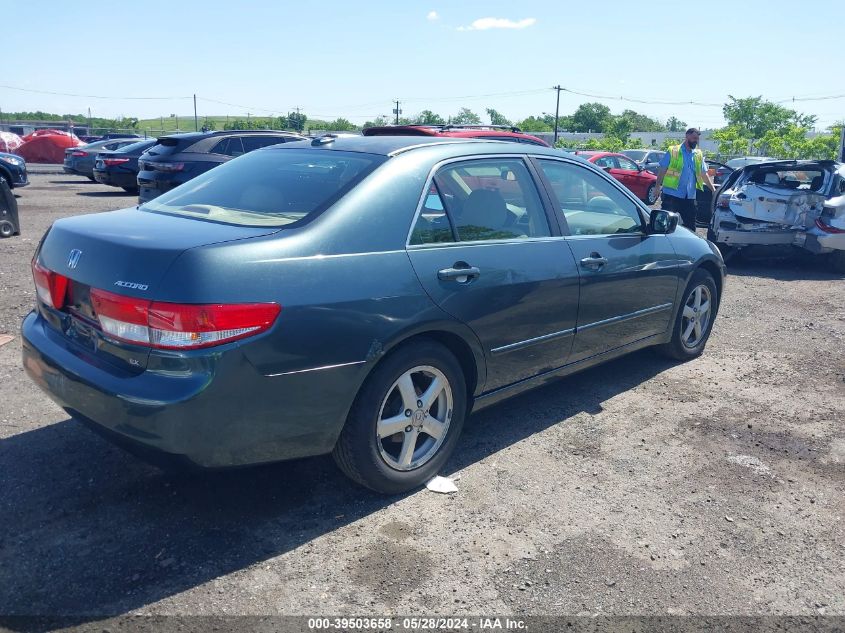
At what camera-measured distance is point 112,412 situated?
296 centimetres

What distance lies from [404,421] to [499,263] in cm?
100

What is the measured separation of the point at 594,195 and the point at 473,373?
1.79m

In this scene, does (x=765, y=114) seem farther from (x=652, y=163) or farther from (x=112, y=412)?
(x=112, y=412)

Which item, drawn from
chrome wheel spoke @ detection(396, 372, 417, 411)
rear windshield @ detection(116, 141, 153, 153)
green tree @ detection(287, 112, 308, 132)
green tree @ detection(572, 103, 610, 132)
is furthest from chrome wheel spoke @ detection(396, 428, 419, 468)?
green tree @ detection(572, 103, 610, 132)

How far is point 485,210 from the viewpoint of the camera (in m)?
4.02

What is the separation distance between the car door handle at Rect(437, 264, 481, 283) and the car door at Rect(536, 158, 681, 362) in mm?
955

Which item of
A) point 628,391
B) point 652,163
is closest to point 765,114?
point 652,163

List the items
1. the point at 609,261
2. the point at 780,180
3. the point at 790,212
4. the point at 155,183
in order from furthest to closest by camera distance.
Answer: the point at 155,183 < the point at 780,180 < the point at 790,212 < the point at 609,261

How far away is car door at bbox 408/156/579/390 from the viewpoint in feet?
11.9

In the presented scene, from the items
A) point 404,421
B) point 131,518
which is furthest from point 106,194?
point 404,421

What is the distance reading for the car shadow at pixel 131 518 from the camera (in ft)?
9.29

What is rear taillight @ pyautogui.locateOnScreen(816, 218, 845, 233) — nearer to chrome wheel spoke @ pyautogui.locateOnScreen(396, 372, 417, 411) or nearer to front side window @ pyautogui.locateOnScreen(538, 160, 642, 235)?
front side window @ pyautogui.locateOnScreen(538, 160, 642, 235)

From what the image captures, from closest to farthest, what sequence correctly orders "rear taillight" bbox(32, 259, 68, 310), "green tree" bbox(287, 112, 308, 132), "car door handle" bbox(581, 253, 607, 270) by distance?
"rear taillight" bbox(32, 259, 68, 310) → "car door handle" bbox(581, 253, 607, 270) → "green tree" bbox(287, 112, 308, 132)

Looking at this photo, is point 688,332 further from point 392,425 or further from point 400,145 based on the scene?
point 392,425
